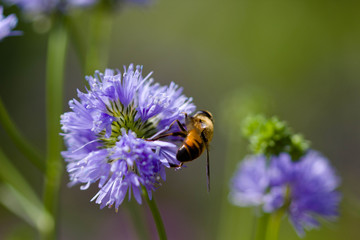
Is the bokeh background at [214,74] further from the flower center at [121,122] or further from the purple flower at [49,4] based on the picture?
the flower center at [121,122]

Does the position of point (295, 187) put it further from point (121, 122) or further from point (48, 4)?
point (48, 4)

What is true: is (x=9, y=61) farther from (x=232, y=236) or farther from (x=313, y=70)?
(x=232, y=236)

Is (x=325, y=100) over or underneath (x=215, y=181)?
over

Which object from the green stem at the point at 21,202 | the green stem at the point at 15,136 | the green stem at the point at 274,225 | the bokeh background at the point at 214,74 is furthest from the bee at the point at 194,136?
the bokeh background at the point at 214,74

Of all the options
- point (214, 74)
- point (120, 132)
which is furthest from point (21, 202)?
point (214, 74)

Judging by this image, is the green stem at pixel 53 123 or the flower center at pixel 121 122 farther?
the green stem at pixel 53 123

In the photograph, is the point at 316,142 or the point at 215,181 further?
the point at 316,142

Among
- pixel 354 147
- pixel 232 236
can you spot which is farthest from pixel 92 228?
pixel 354 147
